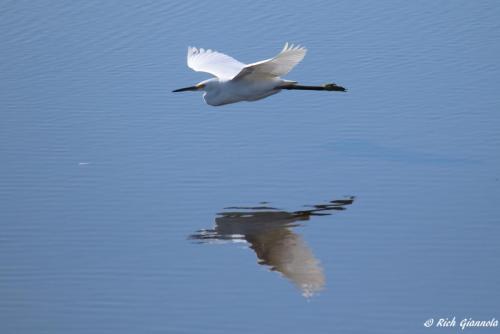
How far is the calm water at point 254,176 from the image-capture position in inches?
321

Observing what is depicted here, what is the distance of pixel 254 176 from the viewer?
1068 cm

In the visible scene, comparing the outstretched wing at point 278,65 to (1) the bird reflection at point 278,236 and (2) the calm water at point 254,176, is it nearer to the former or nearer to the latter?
(2) the calm water at point 254,176

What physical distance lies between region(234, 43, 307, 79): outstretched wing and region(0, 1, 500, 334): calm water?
0.80 m

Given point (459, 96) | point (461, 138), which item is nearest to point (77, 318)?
point (461, 138)

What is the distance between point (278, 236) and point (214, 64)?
3.28m

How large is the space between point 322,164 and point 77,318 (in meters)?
3.68

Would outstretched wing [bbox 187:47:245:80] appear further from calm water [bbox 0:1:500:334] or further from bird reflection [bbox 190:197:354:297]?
bird reflection [bbox 190:197:354:297]

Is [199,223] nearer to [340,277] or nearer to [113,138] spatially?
[340,277]

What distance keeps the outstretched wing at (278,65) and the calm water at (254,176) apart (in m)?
0.80

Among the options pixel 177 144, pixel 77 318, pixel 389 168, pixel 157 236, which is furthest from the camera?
pixel 177 144

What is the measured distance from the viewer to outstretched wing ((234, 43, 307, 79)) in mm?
10031

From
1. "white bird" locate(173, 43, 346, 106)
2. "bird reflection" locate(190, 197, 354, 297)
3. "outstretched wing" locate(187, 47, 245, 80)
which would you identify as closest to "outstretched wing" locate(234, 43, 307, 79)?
"white bird" locate(173, 43, 346, 106)

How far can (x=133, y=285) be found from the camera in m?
8.53

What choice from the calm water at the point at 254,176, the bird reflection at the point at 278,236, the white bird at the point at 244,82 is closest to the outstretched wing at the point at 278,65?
the white bird at the point at 244,82
